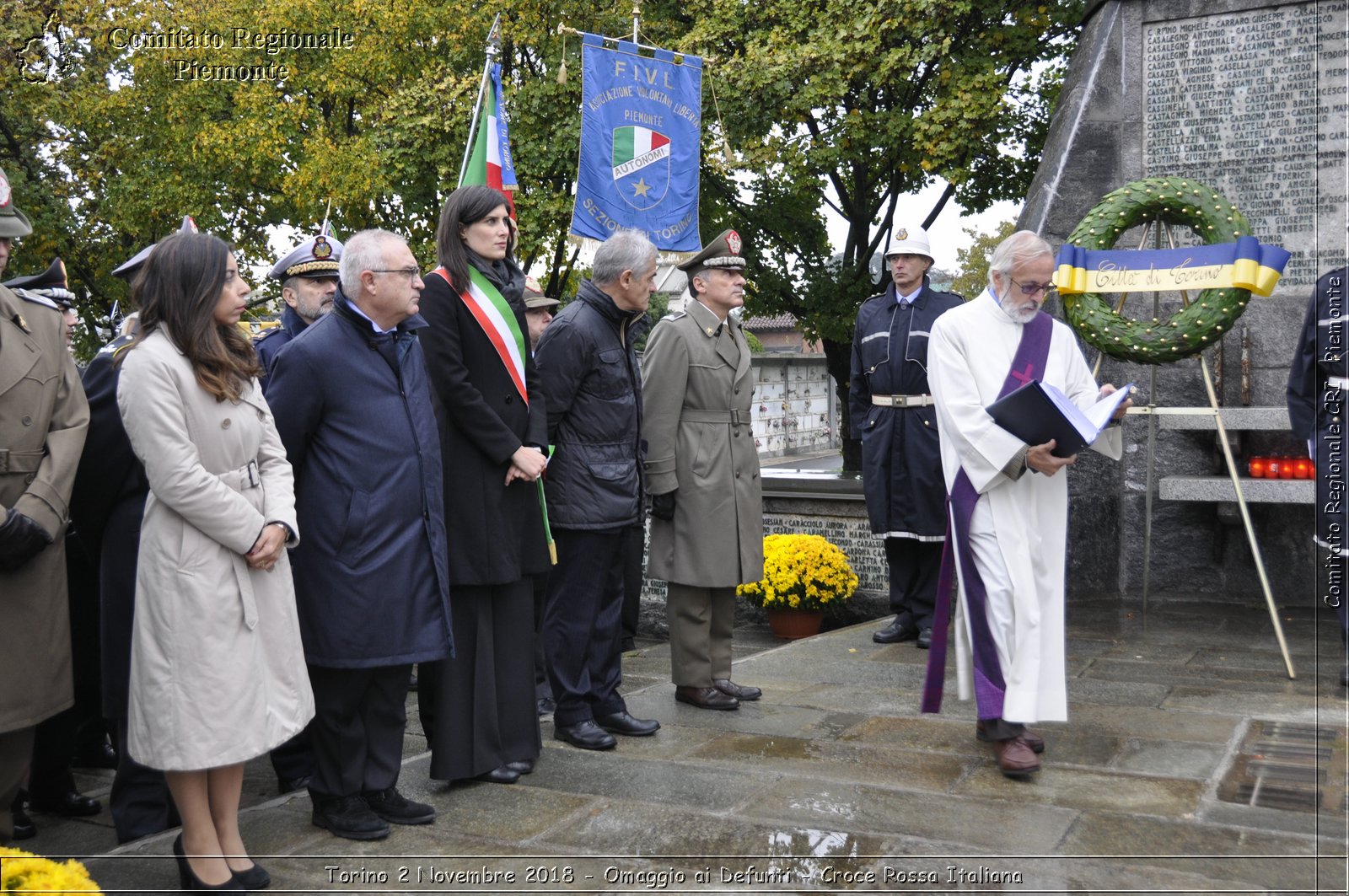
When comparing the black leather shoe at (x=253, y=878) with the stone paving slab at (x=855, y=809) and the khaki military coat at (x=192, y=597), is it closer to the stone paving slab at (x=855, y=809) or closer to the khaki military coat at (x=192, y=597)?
the stone paving slab at (x=855, y=809)

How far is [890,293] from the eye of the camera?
26.3 ft

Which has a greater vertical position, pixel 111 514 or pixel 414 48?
pixel 414 48

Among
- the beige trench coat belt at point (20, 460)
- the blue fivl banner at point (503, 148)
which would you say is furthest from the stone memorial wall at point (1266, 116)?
the beige trench coat belt at point (20, 460)

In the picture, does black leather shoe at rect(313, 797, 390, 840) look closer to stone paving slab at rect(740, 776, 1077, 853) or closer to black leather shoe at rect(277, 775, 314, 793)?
black leather shoe at rect(277, 775, 314, 793)

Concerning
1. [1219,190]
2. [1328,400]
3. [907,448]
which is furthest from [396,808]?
[1219,190]

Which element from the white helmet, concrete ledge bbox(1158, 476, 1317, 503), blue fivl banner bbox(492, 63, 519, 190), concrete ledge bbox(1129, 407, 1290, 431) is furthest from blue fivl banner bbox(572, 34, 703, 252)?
concrete ledge bbox(1158, 476, 1317, 503)

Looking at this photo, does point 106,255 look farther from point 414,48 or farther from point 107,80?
point 414,48

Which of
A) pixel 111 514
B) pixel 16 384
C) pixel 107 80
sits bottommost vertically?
pixel 111 514

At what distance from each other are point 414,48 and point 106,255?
646 cm

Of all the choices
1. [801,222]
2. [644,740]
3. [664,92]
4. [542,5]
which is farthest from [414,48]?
[644,740]

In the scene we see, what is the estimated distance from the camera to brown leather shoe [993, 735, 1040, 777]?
472 centimetres

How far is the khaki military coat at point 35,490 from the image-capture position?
4105mm

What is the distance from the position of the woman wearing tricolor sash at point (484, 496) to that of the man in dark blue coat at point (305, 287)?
1.48 m

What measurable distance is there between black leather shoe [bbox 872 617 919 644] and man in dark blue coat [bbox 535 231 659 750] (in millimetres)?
2483
